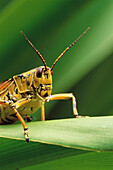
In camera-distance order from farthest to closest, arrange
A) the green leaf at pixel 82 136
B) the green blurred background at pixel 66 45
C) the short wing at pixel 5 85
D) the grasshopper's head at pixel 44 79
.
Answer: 1. the short wing at pixel 5 85
2. the grasshopper's head at pixel 44 79
3. the green blurred background at pixel 66 45
4. the green leaf at pixel 82 136

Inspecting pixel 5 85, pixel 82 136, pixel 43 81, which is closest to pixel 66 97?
pixel 43 81

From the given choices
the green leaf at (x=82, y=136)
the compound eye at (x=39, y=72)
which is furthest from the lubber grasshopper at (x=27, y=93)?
the green leaf at (x=82, y=136)

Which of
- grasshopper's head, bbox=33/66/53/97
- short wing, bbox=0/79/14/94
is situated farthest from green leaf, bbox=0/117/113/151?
short wing, bbox=0/79/14/94

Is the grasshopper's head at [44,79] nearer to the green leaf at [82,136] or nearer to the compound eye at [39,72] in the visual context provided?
the compound eye at [39,72]

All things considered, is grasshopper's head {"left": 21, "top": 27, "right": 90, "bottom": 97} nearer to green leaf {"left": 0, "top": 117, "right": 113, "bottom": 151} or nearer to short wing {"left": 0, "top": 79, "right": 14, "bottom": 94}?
short wing {"left": 0, "top": 79, "right": 14, "bottom": 94}

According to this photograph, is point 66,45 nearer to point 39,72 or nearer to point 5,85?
point 39,72

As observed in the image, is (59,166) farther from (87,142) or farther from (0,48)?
(0,48)

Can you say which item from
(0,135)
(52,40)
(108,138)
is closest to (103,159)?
(108,138)

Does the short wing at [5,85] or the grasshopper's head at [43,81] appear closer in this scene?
the grasshopper's head at [43,81]
